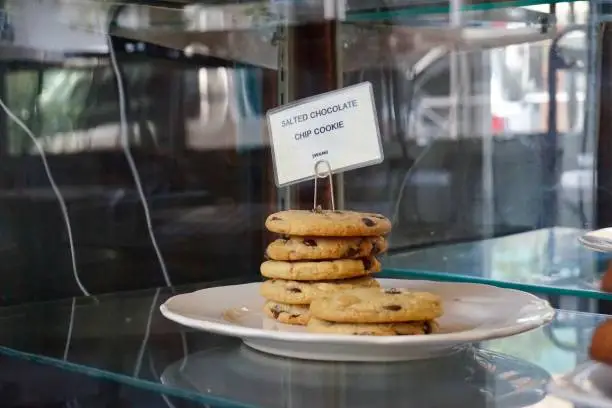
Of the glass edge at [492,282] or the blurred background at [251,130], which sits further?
the blurred background at [251,130]

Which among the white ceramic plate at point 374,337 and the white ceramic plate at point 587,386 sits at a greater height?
the white ceramic plate at point 374,337

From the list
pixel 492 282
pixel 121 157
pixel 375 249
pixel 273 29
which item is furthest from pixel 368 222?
pixel 273 29

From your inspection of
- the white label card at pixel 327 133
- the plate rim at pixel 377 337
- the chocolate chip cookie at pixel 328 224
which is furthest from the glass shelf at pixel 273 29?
the plate rim at pixel 377 337

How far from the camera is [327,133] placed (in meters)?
0.89

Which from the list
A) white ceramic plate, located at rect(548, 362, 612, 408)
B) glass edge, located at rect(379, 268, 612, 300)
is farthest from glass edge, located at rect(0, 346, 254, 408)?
glass edge, located at rect(379, 268, 612, 300)

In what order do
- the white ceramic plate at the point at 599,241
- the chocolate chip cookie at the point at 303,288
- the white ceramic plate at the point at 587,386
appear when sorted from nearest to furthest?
the white ceramic plate at the point at 587,386
the chocolate chip cookie at the point at 303,288
the white ceramic plate at the point at 599,241

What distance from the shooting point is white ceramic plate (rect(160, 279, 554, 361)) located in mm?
670

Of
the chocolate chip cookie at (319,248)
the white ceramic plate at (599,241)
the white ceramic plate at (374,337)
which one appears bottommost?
the white ceramic plate at (374,337)

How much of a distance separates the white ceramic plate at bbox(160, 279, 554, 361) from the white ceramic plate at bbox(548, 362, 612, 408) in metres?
0.05

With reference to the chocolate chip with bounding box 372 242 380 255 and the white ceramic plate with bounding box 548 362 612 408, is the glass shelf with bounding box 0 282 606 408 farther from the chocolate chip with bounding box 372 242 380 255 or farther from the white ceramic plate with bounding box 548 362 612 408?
the chocolate chip with bounding box 372 242 380 255

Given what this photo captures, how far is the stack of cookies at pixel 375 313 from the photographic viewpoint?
2.25 ft

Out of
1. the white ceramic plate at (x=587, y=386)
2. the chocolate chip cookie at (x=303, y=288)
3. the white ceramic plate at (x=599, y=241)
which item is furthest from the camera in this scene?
the white ceramic plate at (x=599, y=241)

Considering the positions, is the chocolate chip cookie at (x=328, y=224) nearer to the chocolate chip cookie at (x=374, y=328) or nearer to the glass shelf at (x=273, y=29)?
the chocolate chip cookie at (x=374, y=328)

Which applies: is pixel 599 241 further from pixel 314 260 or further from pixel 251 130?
pixel 251 130
